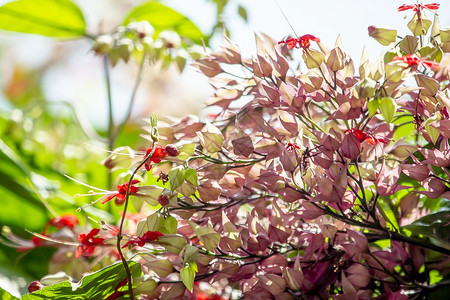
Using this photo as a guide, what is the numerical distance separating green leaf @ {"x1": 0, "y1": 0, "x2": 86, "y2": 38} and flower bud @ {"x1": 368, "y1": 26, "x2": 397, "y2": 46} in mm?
472

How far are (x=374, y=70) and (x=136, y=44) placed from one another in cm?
37

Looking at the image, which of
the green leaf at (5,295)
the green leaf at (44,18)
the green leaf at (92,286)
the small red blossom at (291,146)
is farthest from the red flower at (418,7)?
the green leaf at (44,18)

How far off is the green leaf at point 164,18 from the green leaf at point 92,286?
452 millimetres

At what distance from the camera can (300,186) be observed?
0.34 meters

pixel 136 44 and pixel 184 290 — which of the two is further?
pixel 136 44

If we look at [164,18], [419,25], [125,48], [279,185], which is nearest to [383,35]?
[419,25]

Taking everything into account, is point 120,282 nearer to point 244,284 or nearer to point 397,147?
point 244,284

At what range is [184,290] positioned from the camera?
0.35 meters

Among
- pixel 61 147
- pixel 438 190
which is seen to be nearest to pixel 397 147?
pixel 438 190

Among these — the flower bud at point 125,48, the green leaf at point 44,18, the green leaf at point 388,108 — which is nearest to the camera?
the green leaf at point 388,108

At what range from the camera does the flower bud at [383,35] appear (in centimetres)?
36

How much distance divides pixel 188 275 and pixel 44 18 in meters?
0.53

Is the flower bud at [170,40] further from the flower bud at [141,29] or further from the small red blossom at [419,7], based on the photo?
the small red blossom at [419,7]

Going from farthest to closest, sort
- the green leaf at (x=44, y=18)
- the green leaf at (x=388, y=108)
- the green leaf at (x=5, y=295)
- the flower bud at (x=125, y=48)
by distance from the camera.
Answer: the green leaf at (x=44, y=18) < the flower bud at (x=125, y=48) < the green leaf at (x=5, y=295) < the green leaf at (x=388, y=108)
